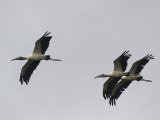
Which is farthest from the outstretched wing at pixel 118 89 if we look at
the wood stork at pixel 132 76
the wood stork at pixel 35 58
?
the wood stork at pixel 35 58

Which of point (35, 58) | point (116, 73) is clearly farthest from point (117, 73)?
point (35, 58)

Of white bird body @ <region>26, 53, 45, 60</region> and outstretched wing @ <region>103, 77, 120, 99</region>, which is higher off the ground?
white bird body @ <region>26, 53, 45, 60</region>

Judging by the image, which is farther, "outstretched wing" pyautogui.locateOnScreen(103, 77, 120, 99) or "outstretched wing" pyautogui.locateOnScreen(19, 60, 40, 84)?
"outstretched wing" pyautogui.locateOnScreen(103, 77, 120, 99)

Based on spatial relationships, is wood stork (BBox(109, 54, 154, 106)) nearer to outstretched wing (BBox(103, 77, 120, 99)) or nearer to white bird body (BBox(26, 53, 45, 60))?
outstretched wing (BBox(103, 77, 120, 99))

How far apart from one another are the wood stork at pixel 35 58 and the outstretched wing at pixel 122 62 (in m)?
5.13

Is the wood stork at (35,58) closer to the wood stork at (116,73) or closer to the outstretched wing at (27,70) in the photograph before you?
the outstretched wing at (27,70)

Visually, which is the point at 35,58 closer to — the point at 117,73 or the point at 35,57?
the point at 35,57

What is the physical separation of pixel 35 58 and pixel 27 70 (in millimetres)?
1461

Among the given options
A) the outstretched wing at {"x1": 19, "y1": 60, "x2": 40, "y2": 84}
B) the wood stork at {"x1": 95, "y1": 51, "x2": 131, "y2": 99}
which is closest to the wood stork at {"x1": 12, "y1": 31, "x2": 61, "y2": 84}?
the outstretched wing at {"x1": 19, "y1": 60, "x2": 40, "y2": 84}

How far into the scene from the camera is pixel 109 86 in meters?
89.3

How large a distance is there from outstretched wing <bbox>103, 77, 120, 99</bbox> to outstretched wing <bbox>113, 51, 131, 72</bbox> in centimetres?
126

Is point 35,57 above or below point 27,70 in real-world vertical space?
above

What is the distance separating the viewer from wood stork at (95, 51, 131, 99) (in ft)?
286

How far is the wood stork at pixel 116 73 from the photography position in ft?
286
